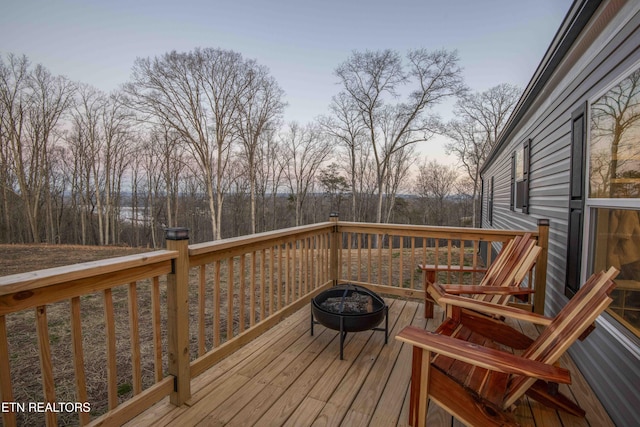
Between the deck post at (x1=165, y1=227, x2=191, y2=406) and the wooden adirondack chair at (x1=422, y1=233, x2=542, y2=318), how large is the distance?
182 centimetres

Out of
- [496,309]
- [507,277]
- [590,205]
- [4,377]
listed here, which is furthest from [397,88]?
[4,377]

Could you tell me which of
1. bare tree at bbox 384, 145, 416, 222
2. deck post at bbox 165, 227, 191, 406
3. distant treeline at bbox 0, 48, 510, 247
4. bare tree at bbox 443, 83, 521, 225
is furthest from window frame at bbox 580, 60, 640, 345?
bare tree at bbox 384, 145, 416, 222

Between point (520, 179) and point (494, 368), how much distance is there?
604 centimetres

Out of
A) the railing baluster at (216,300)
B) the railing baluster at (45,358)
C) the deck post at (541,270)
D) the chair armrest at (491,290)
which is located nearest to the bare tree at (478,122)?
the deck post at (541,270)

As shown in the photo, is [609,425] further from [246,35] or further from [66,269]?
[246,35]

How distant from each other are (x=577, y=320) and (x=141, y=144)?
2347cm

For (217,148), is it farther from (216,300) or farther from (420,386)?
(420,386)

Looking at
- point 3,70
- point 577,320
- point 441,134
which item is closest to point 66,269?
point 577,320

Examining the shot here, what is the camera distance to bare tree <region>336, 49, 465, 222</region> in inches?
573

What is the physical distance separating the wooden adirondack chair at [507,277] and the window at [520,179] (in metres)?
3.15

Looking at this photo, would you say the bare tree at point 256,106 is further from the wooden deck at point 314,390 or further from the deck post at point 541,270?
the deck post at point 541,270

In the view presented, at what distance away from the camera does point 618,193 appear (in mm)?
2064

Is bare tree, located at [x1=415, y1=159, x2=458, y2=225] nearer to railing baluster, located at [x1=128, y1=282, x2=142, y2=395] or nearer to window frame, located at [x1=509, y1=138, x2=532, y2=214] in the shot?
window frame, located at [x1=509, y1=138, x2=532, y2=214]

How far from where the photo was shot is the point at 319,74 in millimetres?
14969
